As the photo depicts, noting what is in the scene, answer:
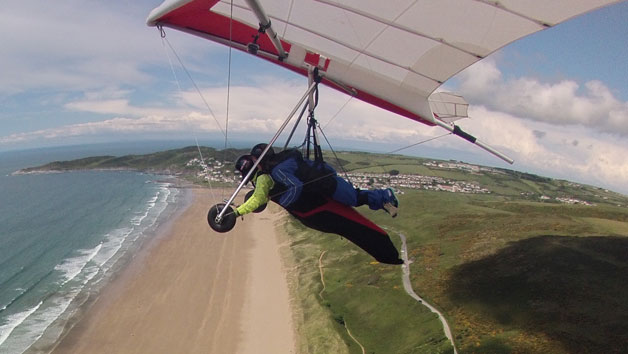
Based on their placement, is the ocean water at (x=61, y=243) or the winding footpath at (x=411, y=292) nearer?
the winding footpath at (x=411, y=292)

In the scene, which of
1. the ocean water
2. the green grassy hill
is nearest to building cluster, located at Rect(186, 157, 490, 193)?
the ocean water

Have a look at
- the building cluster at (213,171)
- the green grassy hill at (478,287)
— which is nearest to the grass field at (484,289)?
the green grassy hill at (478,287)

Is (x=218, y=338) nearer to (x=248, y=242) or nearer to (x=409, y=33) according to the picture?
(x=248, y=242)

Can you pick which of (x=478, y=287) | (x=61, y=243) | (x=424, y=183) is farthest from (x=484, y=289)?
(x=424, y=183)

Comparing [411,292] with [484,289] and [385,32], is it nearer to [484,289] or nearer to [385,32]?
[484,289]

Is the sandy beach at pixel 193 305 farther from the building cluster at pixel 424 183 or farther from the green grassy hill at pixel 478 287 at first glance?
the building cluster at pixel 424 183

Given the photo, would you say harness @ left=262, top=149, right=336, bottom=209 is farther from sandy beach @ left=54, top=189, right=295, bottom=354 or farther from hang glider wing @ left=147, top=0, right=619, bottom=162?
sandy beach @ left=54, top=189, right=295, bottom=354
